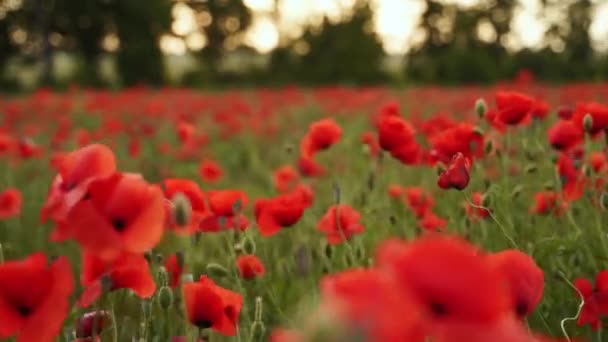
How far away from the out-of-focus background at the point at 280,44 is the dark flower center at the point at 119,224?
51.4 feet

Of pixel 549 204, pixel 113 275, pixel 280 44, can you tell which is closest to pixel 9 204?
pixel 113 275

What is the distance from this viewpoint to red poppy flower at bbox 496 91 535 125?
5.56 ft

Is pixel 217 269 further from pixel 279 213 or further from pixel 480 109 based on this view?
pixel 480 109

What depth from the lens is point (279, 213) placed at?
4.98ft

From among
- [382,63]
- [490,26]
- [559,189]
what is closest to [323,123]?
[559,189]

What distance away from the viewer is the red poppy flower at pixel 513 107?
170 centimetres

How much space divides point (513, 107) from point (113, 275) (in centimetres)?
113

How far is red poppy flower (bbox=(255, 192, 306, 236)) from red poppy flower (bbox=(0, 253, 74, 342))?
74 centimetres

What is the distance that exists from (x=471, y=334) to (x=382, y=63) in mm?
20050

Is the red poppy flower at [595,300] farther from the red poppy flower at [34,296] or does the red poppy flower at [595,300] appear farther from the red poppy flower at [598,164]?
the red poppy flower at [34,296]

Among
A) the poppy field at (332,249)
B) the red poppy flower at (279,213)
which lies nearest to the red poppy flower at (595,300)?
the poppy field at (332,249)

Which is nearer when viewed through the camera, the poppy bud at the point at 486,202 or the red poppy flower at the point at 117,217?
the red poppy flower at the point at 117,217

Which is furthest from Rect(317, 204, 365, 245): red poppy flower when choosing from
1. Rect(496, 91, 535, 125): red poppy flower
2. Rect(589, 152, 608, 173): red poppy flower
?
Rect(589, 152, 608, 173): red poppy flower

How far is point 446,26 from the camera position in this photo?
33.6 metres
